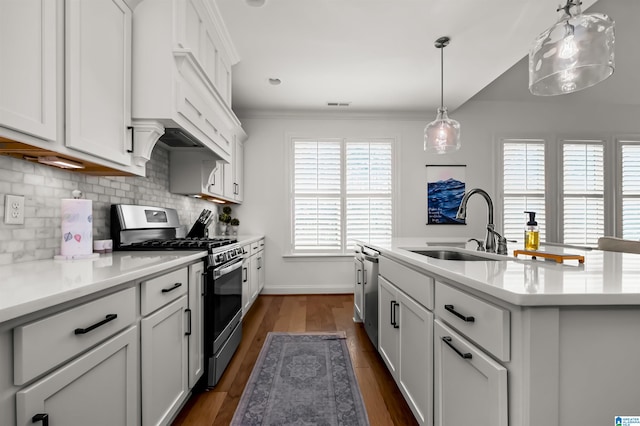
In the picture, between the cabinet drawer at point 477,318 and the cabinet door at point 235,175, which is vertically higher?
the cabinet door at point 235,175

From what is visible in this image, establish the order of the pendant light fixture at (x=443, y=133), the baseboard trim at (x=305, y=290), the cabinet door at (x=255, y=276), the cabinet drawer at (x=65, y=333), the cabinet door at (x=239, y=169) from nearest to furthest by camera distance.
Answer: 1. the cabinet drawer at (x=65, y=333)
2. the pendant light fixture at (x=443, y=133)
3. the cabinet door at (x=255, y=276)
4. the cabinet door at (x=239, y=169)
5. the baseboard trim at (x=305, y=290)

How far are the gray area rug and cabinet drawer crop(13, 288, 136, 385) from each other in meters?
0.98

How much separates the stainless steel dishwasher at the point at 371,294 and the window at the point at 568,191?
3139 millimetres

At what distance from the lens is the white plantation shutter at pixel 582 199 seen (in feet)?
15.9

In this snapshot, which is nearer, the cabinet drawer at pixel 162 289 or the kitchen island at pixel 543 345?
the kitchen island at pixel 543 345

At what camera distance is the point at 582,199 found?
15.9 feet

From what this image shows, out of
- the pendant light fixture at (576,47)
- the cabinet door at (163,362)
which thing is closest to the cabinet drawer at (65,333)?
the cabinet door at (163,362)

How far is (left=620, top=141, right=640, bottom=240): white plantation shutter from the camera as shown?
486 cm

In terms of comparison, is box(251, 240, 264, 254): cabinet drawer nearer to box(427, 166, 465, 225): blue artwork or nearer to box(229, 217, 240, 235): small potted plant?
box(229, 217, 240, 235): small potted plant

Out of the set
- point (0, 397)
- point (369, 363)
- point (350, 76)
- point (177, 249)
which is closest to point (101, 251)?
point (177, 249)

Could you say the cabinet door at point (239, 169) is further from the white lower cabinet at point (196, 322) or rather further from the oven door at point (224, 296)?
the white lower cabinet at point (196, 322)

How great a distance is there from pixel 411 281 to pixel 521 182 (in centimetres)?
417

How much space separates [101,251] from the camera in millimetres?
1842

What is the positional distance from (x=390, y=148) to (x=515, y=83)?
1856mm
